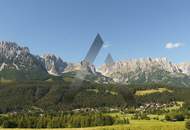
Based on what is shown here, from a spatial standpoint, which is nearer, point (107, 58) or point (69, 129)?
point (107, 58)

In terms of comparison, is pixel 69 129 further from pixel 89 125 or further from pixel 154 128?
pixel 154 128

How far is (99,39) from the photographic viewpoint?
51.2 meters

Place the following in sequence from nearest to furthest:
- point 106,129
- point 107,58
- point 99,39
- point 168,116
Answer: point 99,39 < point 107,58 < point 106,129 < point 168,116

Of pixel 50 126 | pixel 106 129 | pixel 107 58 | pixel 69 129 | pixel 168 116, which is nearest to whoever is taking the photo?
pixel 107 58

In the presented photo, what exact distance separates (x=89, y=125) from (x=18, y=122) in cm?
3688

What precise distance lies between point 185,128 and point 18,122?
274 ft

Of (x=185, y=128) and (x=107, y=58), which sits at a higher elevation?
(x=107, y=58)

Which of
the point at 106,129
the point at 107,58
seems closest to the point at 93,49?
the point at 107,58
